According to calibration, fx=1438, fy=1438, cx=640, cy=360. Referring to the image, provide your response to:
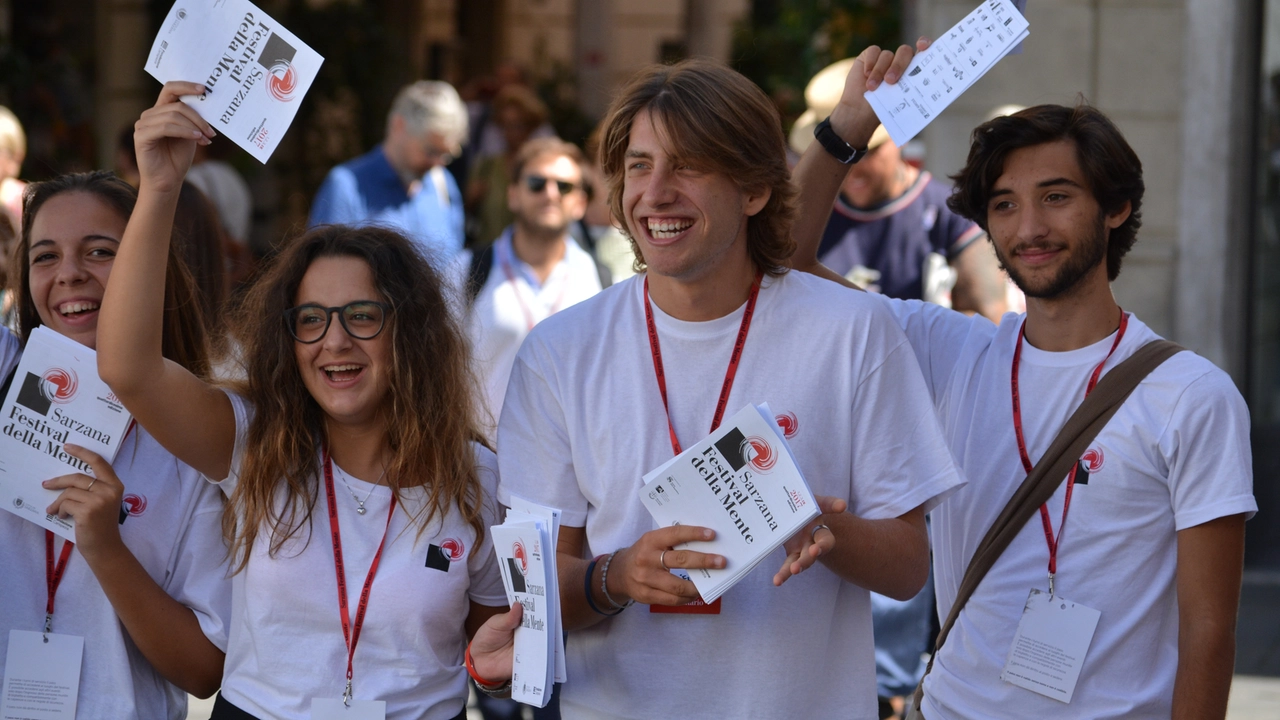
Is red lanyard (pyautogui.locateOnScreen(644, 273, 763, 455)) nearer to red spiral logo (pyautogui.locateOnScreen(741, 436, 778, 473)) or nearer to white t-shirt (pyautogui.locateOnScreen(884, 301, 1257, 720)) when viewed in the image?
red spiral logo (pyautogui.locateOnScreen(741, 436, 778, 473))

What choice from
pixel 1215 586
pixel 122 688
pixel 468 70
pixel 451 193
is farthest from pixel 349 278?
pixel 468 70

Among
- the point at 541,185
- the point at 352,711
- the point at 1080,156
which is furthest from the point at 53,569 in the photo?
the point at 541,185

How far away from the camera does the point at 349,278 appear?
2.98m

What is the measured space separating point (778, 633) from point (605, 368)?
0.59 metres

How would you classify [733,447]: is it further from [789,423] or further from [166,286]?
[166,286]

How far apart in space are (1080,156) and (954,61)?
406 millimetres

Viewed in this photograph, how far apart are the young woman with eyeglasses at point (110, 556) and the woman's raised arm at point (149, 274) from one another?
0.10 feet

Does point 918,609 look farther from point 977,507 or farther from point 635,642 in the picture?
point 635,642

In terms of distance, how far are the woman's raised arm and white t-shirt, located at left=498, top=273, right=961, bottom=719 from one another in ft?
2.24

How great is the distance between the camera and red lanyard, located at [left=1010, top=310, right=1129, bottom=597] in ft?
9.45

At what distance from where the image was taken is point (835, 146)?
10.4ft

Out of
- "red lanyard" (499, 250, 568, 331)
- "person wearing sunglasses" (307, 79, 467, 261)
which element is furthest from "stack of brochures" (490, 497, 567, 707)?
"person wearing sunglasses" (307, 79, 467, 261)

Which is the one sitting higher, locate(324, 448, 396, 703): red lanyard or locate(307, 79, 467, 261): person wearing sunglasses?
locate(307, 79, 467, 261): person wearing sunglasses

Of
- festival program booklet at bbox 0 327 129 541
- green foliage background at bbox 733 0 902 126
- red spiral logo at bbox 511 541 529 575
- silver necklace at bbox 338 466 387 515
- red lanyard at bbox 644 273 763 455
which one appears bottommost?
red spiral logo at bbox 511 541 529 575
